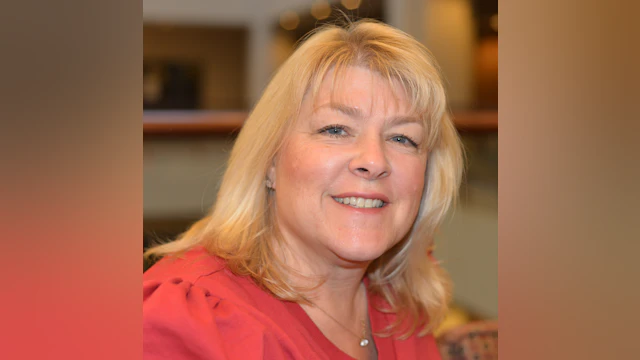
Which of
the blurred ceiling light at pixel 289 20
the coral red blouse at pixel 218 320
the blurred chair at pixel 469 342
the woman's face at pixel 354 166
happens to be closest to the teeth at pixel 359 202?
the woman's face at pixel 354 166

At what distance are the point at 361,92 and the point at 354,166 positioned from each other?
0.14 m

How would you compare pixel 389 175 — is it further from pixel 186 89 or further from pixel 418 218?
pixel 186 89

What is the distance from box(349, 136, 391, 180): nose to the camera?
3.46 feet

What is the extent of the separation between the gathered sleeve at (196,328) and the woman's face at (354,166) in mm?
241

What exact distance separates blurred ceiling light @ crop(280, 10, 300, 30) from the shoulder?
520 cm

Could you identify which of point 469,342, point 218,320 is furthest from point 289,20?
point 218,320

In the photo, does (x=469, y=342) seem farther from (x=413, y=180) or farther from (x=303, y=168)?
(x=303, y=168)

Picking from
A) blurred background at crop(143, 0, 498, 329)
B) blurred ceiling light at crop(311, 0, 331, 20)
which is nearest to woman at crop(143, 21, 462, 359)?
blurred background at crop(143, 0, 498, 329)

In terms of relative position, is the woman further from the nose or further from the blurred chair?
the blurred chair

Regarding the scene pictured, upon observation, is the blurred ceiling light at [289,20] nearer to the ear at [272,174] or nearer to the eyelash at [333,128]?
the ear at [272,174]

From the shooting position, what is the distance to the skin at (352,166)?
3.54 feet
